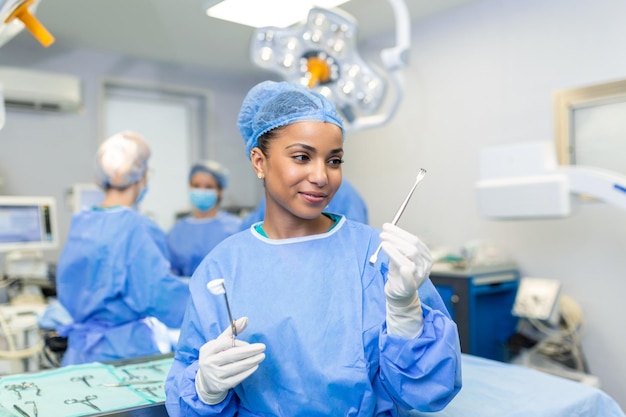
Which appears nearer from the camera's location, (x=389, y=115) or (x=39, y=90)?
(x=389, y=115)

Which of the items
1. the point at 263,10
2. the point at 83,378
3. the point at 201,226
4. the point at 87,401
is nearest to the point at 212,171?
the point at 201,226

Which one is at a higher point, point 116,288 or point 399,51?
point 399,51

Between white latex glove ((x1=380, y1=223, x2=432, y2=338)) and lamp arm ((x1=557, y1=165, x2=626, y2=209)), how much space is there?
122 centimetres

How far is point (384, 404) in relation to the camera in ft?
3.72

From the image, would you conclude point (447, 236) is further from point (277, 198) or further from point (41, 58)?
point (41, 58)

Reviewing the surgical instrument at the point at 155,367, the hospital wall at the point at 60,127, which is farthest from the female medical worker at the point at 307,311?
the hospital wall at the point at 60,127

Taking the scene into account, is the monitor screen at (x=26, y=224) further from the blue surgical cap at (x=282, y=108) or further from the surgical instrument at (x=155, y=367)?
the blue surgical cap at (x=282, y=108)

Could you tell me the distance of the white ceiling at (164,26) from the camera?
3.53m

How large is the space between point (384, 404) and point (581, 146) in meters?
2.38

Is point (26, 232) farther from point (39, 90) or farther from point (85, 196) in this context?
point (39, 90)

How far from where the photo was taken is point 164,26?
3.90 metres

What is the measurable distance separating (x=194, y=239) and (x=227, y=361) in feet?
8.97

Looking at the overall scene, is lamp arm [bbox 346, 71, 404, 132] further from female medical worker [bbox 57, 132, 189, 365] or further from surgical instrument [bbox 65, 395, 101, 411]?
surgical instrument [bbox 65, 395, 101, 411]

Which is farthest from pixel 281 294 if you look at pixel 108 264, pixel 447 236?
pixel 447 236
